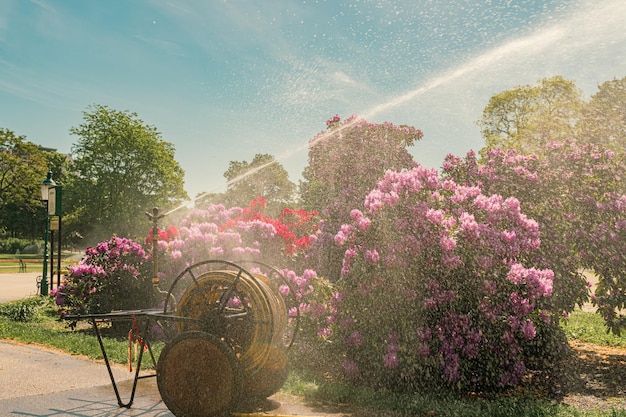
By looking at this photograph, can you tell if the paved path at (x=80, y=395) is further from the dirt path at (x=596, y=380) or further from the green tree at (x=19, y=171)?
the green tree at (x=19, y=171)

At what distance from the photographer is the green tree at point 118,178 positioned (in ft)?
163

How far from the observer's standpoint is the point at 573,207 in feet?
32.9

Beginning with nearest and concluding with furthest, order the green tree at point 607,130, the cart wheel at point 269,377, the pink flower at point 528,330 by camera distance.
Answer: the cart wheel at point 269,377
the pink flower at point 528,330
the green tree at point 607,130

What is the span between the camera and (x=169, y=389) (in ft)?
18.3

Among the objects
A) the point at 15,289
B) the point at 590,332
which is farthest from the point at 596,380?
the point at 15,289

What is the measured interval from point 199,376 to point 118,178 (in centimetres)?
4799

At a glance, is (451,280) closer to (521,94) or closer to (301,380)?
(301,380)

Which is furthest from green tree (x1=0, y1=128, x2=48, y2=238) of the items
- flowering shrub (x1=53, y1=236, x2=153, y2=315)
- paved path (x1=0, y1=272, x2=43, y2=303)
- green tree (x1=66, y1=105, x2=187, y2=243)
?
flowering shrub (x1=53, y1=236, x2=153, y2=315)

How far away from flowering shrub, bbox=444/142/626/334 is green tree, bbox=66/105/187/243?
1713 inches

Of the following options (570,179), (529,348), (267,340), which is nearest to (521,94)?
(570,179)

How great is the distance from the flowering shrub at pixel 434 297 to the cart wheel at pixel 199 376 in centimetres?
245

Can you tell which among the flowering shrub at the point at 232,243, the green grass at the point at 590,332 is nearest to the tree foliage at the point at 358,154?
the flowering shrub at the point at 232,243

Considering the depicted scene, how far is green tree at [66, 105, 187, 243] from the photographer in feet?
163

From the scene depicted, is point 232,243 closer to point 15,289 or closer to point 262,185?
point 15,289
